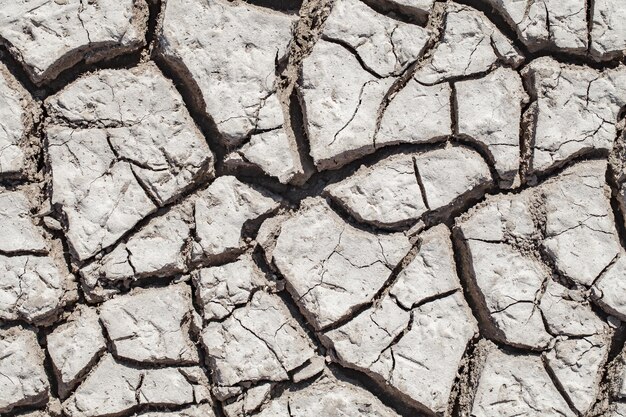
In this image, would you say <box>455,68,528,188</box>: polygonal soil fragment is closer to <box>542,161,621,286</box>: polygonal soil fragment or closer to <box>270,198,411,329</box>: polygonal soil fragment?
<box>542,161,621,286</box>: polygonal soil fragment

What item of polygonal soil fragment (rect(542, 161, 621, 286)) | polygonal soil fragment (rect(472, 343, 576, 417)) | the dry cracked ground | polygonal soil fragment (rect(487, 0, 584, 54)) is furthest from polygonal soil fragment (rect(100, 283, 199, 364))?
→ polygonal soil fragment (rect(487, 0, 584, 54))

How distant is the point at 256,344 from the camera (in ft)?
7.64

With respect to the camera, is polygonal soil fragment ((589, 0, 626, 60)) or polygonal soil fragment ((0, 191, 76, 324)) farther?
polygonal soil fragment ((589, 0, 626, 60))

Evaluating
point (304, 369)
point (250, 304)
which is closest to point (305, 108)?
point (250, 304)

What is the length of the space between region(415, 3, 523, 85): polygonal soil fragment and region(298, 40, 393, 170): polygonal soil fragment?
6.6 inches

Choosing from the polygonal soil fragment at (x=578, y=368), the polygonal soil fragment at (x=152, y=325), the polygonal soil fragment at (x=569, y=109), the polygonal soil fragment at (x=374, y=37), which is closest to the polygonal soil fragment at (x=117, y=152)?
the polygonal soil fragment at (x=152, y=325)

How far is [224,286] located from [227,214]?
0.23 meters

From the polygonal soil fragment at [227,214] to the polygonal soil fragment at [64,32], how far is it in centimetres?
54

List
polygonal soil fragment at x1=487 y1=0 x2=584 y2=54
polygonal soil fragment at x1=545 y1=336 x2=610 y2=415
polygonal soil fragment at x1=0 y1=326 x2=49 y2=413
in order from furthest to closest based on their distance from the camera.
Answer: polygonal soil fragment at x1=487 y1=0 x2=584 y2=54
polygonal soil fragment at x1=545 y1=336 x2=610 y2=415
polygonal soil fragment at x1=0 y1=326 x2=49 y2=413

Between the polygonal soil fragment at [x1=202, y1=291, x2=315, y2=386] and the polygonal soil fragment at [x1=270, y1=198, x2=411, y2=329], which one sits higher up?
the polygonal soil fragment at [x1=270, y1=198, x2=411, y2=329]

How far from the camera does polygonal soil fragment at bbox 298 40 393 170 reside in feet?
7.88

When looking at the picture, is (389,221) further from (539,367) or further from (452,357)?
(539,367)

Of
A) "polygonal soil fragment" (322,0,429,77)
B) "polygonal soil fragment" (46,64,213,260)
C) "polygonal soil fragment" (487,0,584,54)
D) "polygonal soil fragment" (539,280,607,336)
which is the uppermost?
"polygonal soil fragment" (487,0,584,54)

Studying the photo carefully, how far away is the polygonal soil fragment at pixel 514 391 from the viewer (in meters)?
2.36
